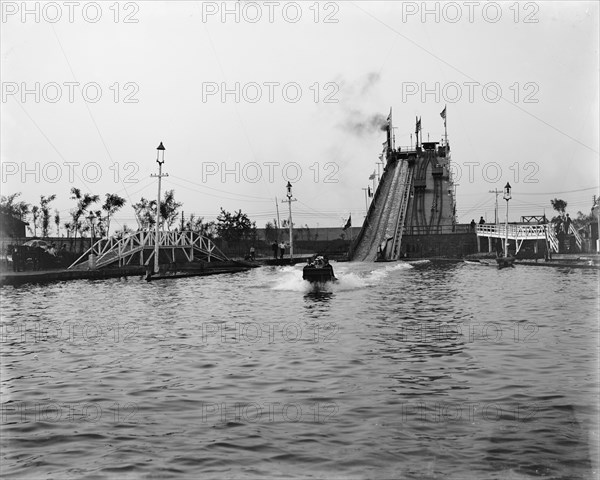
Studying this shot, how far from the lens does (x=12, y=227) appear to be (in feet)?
252

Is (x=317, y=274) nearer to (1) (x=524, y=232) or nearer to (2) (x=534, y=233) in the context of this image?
(1) (x=524, y=232)

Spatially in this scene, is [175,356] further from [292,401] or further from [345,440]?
[345,440]

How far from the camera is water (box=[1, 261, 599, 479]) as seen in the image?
30.5ft

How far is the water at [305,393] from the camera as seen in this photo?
929cm

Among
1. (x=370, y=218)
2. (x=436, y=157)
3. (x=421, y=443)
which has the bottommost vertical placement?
(x=421, y=443)

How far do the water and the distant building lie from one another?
47940mm

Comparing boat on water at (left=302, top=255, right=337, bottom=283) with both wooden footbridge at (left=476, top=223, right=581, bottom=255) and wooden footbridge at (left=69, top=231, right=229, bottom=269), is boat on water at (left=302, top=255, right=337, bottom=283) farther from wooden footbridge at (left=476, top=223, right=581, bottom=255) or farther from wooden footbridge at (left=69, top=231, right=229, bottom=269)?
wooden footbridge at (left=476, top=223, right=581, bottom=255)

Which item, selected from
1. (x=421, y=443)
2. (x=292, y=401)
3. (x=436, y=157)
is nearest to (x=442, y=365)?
(x=292, y=401)

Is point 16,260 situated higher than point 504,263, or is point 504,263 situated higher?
point 16,260

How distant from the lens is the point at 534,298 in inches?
1223

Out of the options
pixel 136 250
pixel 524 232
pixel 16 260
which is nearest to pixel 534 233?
pixel 524 232

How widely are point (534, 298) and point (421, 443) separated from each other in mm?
22996

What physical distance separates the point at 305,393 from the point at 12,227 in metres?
71.7

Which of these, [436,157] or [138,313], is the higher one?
[436,157]
